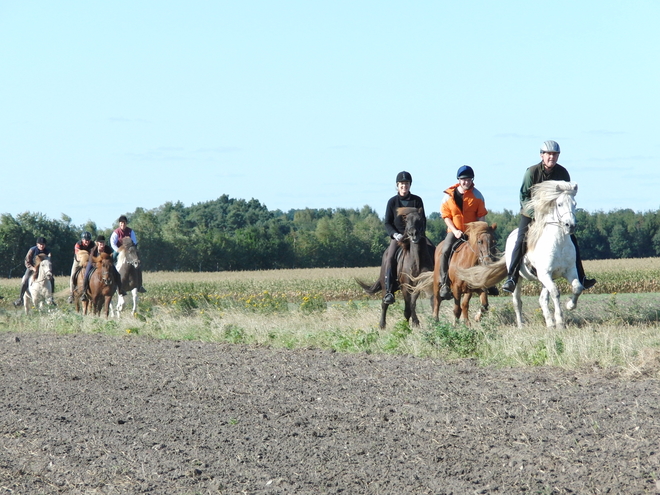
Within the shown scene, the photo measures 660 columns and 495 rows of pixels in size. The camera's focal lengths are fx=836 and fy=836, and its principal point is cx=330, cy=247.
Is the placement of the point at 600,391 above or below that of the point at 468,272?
below

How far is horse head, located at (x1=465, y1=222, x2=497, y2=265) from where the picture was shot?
12805 mm

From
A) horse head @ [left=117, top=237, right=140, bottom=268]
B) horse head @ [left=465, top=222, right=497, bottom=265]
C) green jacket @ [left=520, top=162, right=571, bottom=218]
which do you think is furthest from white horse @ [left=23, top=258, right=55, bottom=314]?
green jacket @ [left=520, top=162, right=571, bottom=218]

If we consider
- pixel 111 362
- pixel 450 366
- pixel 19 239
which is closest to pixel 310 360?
pixel 450 366

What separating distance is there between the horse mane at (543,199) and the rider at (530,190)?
7.5 inches

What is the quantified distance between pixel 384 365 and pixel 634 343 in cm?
273

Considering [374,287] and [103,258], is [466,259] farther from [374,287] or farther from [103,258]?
[103,258]

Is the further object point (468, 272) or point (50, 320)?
point (50, 320)

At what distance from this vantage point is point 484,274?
12453 mm

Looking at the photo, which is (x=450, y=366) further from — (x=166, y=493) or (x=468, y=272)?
(x=166, y=493)

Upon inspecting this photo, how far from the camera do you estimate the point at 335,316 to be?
16.6 meters

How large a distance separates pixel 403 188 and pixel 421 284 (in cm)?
→ 162

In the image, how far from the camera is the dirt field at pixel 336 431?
5.36 metres

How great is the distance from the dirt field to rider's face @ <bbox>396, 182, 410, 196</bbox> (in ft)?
14.3

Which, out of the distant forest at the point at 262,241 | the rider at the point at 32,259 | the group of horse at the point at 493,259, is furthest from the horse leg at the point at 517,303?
the distant forest at the point at 262,241
